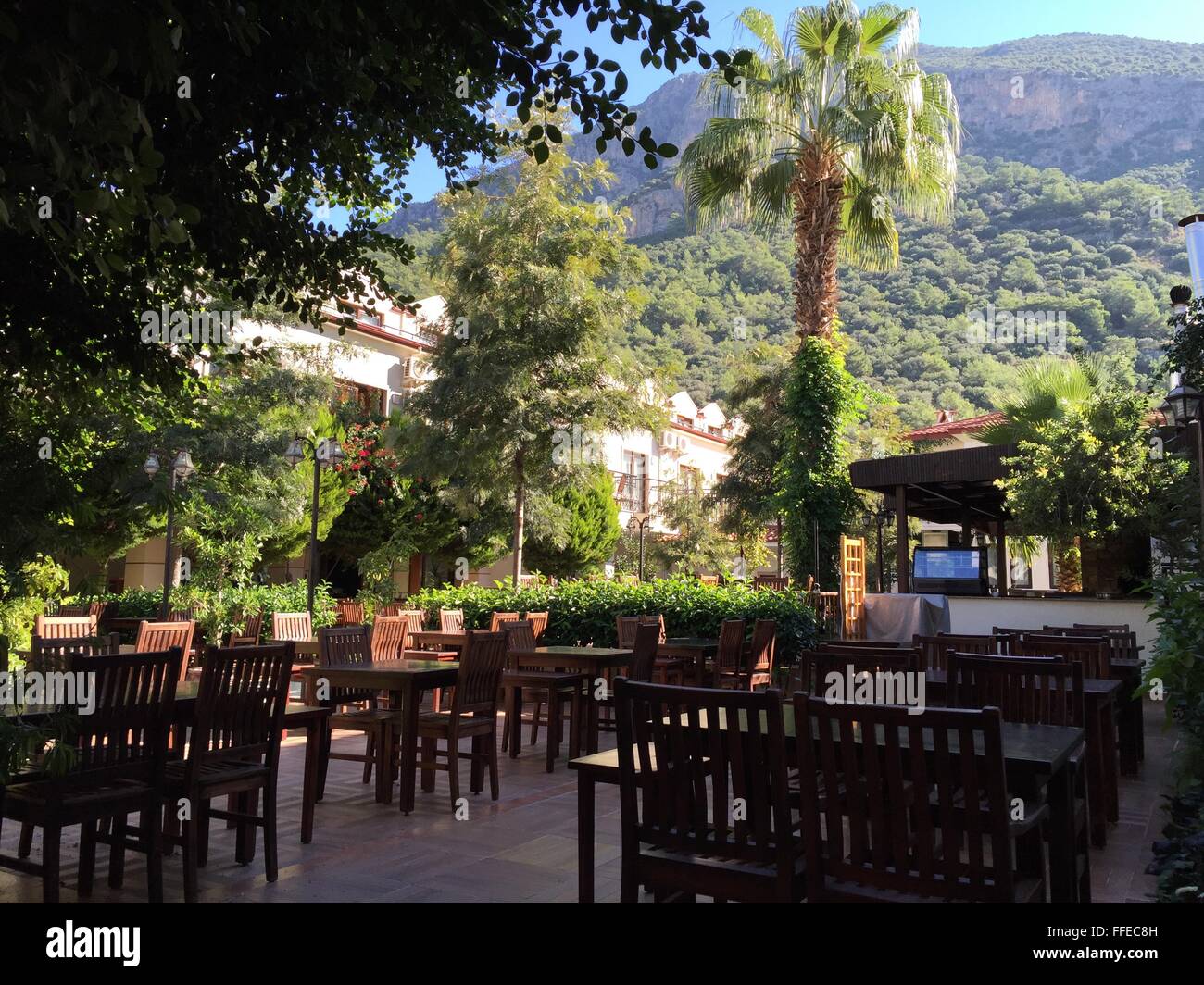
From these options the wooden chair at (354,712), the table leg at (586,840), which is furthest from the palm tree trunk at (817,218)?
the table leg at (586,840)

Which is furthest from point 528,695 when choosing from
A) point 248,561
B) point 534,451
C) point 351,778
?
point 248,561

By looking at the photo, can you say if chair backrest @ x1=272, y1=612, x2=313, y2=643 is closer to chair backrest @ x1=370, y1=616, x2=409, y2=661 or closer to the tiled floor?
chair backrest @ x1=370, y1=616, x2=409, y2=661

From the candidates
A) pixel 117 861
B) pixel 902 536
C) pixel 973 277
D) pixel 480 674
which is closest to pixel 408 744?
pixel 480 674

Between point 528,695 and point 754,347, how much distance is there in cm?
2056

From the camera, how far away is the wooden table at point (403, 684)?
556 centimetres

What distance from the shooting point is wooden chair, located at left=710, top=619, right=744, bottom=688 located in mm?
9203

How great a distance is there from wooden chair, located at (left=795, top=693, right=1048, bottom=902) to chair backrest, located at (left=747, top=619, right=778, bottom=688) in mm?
6495

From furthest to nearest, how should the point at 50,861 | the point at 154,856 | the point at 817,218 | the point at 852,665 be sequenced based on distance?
the point at 817,218, the point at 852,665, the point at 154,856, the point at 50,861

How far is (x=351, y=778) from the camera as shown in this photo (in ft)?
21.9

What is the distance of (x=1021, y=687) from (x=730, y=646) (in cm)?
479

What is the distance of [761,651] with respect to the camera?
927 cm

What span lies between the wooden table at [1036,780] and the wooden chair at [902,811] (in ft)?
1.21

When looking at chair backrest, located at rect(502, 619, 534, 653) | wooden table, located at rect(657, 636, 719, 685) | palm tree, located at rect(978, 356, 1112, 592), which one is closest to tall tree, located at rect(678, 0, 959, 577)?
palm tree, located at rect(978, 356, 1112, 592)

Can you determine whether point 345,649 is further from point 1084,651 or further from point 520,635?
point 1084,651
